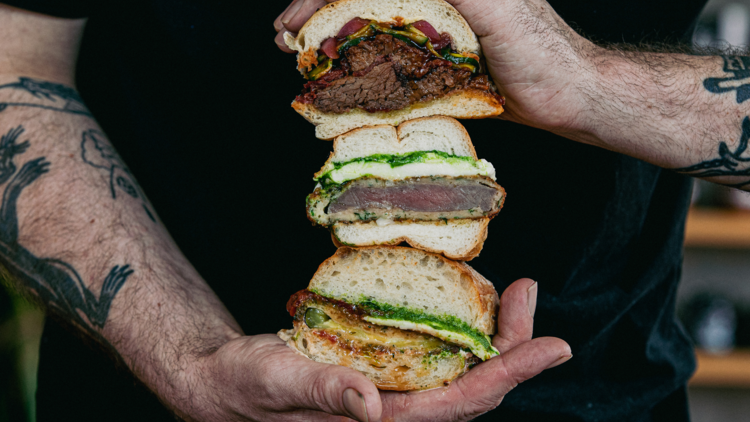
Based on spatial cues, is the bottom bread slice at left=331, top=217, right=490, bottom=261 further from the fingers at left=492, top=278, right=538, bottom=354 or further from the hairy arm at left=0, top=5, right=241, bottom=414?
the hairy arm at left=0, top=5, right=241, bottom=414

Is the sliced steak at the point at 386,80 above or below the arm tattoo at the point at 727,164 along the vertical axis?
above

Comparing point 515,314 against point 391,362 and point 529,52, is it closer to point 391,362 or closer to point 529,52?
point 391,362

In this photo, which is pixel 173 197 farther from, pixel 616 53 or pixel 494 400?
pixel 616 53

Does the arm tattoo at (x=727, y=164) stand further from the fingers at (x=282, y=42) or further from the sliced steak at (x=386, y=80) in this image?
the fingers at (x=282, y=42)

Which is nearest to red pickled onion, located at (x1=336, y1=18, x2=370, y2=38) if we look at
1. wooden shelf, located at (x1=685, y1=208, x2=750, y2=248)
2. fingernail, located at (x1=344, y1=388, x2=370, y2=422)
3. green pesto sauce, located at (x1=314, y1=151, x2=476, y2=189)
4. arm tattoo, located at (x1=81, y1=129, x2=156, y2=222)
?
green pesto sauce, located at (x1=314, y1=151, x2=476, y2=189)

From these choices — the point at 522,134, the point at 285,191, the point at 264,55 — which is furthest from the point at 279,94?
the point at 522,134

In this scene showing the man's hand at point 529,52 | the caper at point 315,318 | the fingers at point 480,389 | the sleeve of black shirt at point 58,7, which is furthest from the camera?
the sleeve of black shirt at point 58,7

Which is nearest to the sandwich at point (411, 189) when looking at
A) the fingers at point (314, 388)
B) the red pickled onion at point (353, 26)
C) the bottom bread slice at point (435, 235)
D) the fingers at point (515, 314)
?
the bottom bread slice at point (435, 235)

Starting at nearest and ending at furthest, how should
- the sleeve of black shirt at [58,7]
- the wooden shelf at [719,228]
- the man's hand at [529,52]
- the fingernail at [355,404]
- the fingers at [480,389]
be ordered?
the fingernail at [355,404], the fingers at [480,389], the man's hand at [529,52], the sleeve of black shirt at [58,7], the wooden shelf at [719,228]

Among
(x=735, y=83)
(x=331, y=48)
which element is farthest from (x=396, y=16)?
(x=735, y=83)
